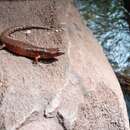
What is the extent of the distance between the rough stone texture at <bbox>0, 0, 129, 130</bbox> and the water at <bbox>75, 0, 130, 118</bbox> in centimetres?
110

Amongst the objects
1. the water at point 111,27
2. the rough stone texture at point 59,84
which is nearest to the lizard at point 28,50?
the rough stone texture at point 59,84

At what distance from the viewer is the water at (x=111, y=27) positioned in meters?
5.00

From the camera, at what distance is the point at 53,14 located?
3.88 metres

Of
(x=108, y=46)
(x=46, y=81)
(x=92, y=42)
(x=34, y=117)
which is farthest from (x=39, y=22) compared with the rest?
(x=108, y=46)

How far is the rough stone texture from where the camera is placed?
3.14 m

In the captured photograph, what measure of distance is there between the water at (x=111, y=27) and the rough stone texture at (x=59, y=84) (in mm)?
1098

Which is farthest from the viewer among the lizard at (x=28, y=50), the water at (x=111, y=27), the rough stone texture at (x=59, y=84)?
the water at (x=111, y=27)

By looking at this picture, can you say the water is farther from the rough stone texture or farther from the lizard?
the lizard

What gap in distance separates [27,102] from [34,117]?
0.36ft

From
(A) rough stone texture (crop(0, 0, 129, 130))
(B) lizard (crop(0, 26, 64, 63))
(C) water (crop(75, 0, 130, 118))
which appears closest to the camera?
(A) rough stone texture (crop(0, 0, 129, 130))

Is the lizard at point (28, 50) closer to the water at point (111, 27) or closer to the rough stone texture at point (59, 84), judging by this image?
the rough stone texture at point (59, 84)

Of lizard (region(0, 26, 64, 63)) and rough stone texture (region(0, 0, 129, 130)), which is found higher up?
lizard (region(0, 26, 64, 63))

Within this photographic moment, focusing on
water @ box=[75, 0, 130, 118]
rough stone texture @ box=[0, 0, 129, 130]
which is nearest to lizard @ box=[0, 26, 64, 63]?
rough stone texture @ box=[0, 0, 129, 130]

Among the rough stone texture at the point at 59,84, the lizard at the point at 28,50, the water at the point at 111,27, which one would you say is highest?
the lizard at the point at 28,50
